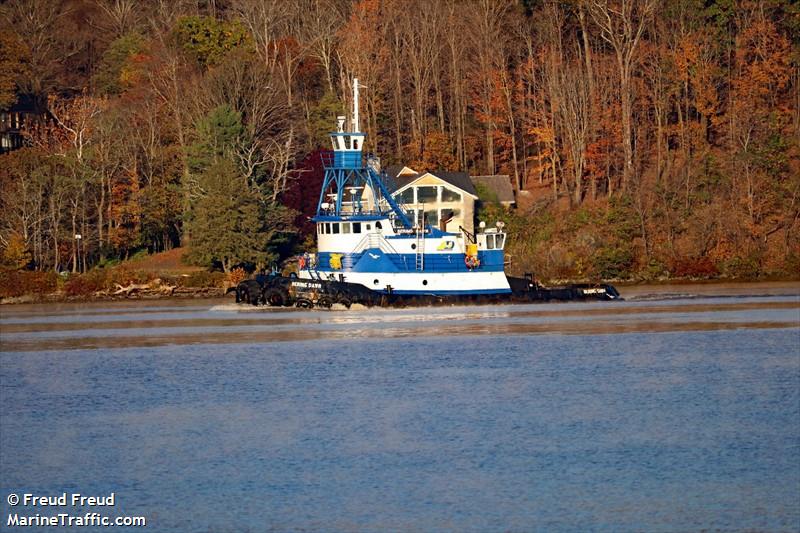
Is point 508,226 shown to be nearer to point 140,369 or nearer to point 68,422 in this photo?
point 140,369

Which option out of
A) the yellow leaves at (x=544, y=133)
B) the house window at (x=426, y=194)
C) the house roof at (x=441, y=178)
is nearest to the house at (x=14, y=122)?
the house roof at (x=441, y=178)

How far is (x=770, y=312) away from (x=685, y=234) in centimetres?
2202

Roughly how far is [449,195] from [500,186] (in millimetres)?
4748

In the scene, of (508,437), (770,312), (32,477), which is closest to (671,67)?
(770,312)

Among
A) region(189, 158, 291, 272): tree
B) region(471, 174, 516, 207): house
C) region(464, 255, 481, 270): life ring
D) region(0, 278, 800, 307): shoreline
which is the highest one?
region(471, 174, 516, 207): house

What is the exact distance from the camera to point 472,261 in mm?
56781

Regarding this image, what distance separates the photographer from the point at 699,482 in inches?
922

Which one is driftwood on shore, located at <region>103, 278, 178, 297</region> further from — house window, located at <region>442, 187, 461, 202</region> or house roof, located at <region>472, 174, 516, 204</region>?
house roof, located at <region>472, 174, 516, 204</region>

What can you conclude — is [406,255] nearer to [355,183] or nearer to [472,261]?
[472,261]

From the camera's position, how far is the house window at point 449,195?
77.6 meters

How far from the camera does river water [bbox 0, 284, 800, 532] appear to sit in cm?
2230

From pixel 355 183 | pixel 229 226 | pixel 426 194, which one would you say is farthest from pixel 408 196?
pixel 355 183

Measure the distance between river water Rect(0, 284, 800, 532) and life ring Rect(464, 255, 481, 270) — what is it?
6738 mm

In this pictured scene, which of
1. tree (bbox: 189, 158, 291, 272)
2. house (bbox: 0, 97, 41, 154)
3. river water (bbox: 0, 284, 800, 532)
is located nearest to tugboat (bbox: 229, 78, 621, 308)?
river water (bbox: 0, 284, 800, 532)
